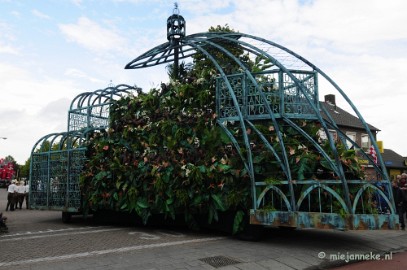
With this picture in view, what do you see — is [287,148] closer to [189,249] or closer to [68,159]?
[189,249]

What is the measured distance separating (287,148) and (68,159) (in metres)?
7.45

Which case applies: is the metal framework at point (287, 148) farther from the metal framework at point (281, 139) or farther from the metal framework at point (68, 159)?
the metal framework at point (68, 159)

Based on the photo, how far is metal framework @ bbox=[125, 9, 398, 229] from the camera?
26.2 feet

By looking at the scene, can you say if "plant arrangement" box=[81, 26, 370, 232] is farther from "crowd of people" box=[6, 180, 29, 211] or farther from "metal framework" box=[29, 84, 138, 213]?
"crowd of people" box=[6, 180, 29, 211]

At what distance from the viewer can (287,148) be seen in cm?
919

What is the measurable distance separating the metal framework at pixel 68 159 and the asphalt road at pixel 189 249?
5.60 ft

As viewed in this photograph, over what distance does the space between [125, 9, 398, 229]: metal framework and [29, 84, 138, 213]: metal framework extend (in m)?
4.76

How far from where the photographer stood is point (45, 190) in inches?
518

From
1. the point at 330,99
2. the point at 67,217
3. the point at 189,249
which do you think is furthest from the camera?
the point at 330,99

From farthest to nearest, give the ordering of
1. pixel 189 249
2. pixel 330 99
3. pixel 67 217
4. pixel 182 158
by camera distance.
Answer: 1. pixel 330 99
2. pixel 67 217
3. pixel 182 158
4. pixel 189 249

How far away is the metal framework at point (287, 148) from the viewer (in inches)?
315

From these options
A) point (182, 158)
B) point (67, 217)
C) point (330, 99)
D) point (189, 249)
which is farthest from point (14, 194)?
point (330, 99)

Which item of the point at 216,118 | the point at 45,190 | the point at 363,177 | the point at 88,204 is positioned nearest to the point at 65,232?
the point at 88,204

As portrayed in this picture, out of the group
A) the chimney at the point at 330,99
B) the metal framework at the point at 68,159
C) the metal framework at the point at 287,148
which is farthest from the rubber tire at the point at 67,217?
the chimney at the point at 330,99
